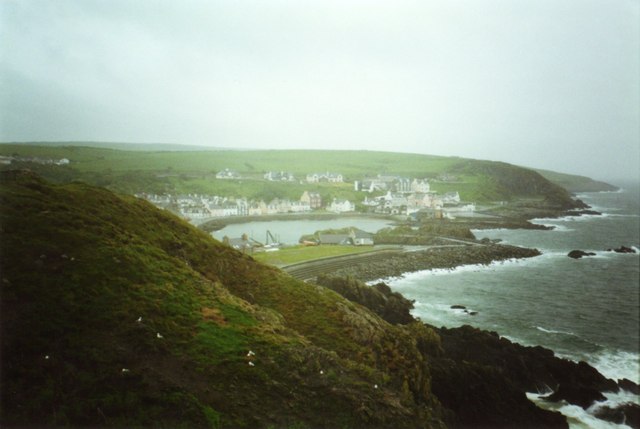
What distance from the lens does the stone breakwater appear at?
15606 mm

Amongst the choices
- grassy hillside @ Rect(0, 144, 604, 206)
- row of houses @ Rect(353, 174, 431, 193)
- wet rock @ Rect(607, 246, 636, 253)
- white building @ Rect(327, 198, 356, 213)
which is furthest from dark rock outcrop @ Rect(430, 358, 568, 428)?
wet rock @ Rect(607, 246, 636, 253)

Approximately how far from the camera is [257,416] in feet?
16.4

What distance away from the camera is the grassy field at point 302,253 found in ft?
47.0

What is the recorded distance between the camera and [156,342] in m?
5.68

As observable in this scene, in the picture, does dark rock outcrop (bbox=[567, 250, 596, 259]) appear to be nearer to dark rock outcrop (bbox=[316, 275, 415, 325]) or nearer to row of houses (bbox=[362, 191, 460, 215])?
row of houses (bbox=[362, 191, 460, 215])

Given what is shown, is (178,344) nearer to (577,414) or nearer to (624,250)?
(577,414)

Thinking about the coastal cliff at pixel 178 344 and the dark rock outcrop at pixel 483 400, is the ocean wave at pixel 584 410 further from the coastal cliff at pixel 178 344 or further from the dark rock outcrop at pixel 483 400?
the dark rock outcrop at pixel 483 400

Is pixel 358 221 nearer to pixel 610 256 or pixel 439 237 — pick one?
pixel 439 237

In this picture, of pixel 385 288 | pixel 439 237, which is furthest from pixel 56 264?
pixel 439 237

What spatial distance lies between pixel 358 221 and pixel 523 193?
15891 millimetres

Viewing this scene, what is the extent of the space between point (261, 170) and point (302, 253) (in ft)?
19.3

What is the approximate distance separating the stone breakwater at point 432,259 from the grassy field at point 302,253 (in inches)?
28.9

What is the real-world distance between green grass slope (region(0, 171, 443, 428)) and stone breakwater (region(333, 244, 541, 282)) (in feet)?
20.7

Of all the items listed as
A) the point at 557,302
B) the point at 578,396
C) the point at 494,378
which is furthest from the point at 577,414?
the point at 557,302
